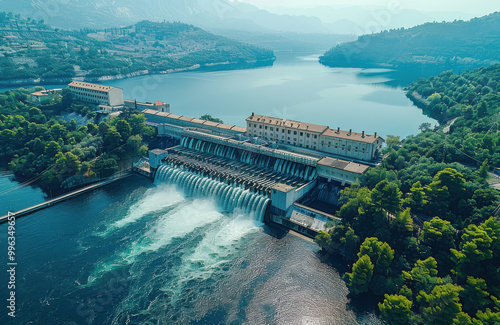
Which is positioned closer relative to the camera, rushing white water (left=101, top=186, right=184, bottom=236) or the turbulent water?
the turbulent water

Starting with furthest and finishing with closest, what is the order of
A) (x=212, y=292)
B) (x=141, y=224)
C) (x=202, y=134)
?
(x=202, y=134) → (x=141, y=224) → (x=212, y=292)

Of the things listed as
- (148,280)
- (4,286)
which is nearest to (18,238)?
(4,286)

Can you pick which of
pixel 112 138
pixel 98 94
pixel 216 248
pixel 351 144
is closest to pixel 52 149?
pixel 112 138

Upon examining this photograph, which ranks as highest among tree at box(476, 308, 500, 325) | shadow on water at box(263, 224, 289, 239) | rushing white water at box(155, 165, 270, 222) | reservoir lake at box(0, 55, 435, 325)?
tree at box(476, 308, 500, 325)

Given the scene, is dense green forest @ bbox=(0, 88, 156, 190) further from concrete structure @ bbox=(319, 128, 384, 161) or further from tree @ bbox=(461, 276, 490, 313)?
tree @ bbox=(461, 276, 490, 313)

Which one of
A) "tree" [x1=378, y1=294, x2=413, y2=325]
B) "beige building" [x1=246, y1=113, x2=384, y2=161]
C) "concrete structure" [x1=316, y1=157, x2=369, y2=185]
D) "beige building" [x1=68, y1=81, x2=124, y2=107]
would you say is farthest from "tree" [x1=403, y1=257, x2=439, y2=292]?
"beige building" [x1=68, y1=81, x2=124, y2=107]

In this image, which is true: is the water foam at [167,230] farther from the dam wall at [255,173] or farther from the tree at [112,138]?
the tree at [112,138]

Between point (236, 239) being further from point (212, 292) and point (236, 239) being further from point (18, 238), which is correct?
point (18, 238)
